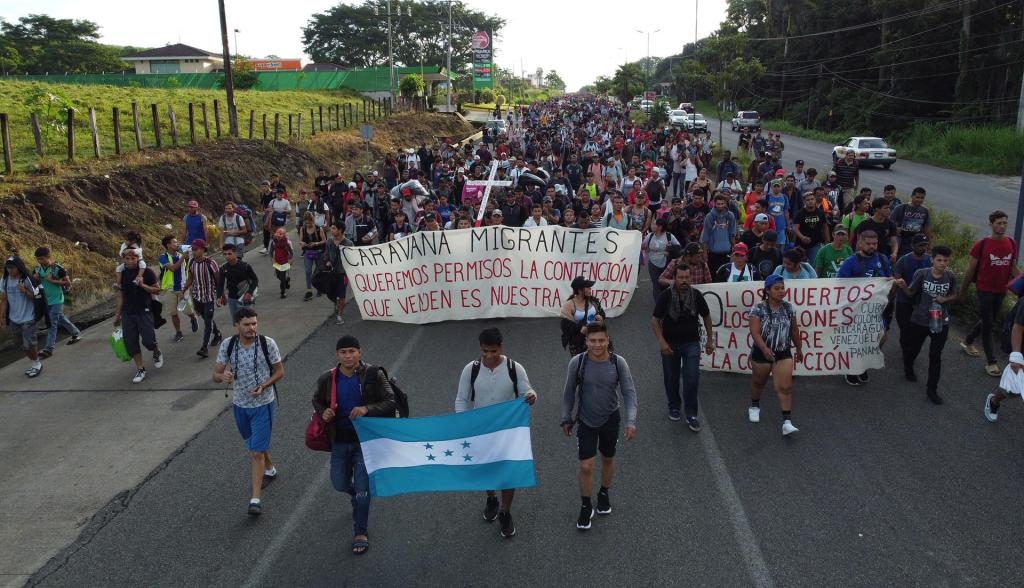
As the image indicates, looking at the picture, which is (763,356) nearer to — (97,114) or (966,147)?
(97,114)

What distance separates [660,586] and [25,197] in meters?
16.0

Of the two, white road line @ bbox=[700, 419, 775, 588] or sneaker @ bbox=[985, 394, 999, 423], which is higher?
sneaker @ bbox=[985, 394, 999, 423]

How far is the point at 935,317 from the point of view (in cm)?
770

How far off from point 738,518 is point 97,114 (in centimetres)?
2798

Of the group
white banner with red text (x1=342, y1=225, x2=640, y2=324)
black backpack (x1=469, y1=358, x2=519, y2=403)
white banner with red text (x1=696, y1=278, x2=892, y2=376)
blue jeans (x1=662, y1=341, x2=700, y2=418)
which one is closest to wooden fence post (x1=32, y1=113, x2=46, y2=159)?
white banner with red text (x1=342, y1=225, x2=640, y2=324)

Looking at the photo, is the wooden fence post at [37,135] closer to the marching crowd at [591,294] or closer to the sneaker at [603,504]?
the marching crowd at [591,294]

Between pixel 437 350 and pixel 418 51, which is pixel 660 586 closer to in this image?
pixel 437 350

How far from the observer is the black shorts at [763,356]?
7031 mm

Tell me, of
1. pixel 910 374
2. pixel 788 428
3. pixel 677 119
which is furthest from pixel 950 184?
pixel 677 119

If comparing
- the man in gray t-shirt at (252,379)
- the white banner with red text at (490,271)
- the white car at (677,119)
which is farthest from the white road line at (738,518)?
the white car at (677,119)

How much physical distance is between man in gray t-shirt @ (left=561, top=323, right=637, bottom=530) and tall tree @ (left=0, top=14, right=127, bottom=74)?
295ft

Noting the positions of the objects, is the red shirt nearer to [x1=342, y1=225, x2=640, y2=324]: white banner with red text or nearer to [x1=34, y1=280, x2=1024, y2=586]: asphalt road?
[x1=34, y1=280, x2=1024, y2=586]: asphalt road

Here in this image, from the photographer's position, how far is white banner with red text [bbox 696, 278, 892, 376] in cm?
833

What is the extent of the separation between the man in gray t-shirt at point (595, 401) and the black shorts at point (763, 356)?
2201mm
